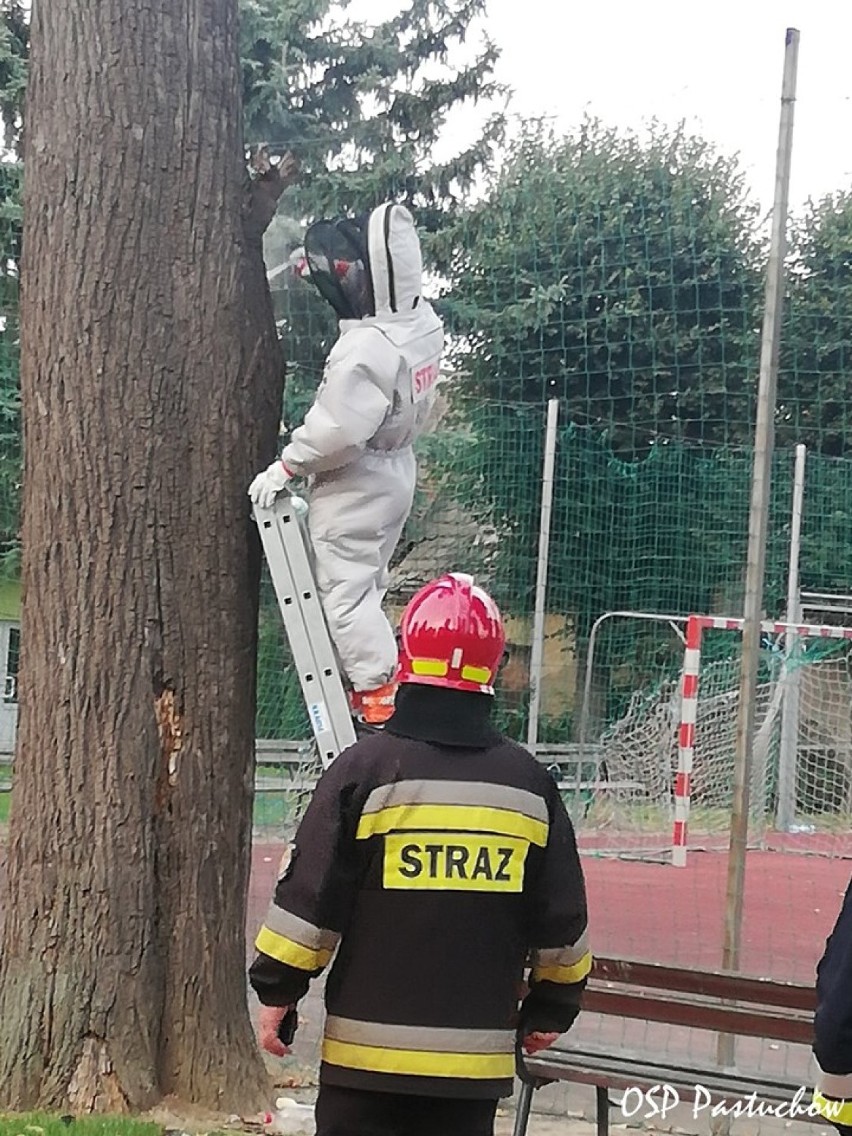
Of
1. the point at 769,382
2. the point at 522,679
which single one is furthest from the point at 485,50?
the point at 769,382


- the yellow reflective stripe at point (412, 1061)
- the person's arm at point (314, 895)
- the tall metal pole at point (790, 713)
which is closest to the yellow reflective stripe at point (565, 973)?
the yellow reflective stripe at point (412, 1061)

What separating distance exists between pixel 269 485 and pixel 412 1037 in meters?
2.13

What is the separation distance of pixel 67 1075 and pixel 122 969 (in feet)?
1.11

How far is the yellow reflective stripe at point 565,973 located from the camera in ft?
10.4

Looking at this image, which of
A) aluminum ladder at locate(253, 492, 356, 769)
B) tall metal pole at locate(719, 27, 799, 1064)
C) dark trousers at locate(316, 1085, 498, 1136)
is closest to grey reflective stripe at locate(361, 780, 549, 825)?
dark trousers at locate(316, 1085, 498, 1136)

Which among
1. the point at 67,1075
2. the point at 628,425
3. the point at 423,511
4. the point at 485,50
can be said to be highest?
the point at 485,50

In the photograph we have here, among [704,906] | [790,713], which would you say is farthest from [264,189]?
[790,713]

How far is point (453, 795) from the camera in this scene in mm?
3000

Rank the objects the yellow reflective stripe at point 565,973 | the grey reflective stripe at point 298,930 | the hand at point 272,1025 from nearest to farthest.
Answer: the grey reflective stripe at point 298,930 → the hand at point 272,1025 → the yellow reflective stripe at point 565,973

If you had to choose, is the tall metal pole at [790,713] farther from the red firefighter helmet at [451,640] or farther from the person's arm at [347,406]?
the red firefighter helmet at [451,640]

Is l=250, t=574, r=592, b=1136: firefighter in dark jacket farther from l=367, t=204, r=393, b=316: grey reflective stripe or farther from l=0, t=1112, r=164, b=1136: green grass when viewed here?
l=367, t=204, r=393, b=316: grey reflective stripe

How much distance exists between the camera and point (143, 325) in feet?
15.5

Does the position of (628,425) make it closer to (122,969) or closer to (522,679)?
(522,679)

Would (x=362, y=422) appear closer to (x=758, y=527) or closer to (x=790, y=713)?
(x=758, y=527)
